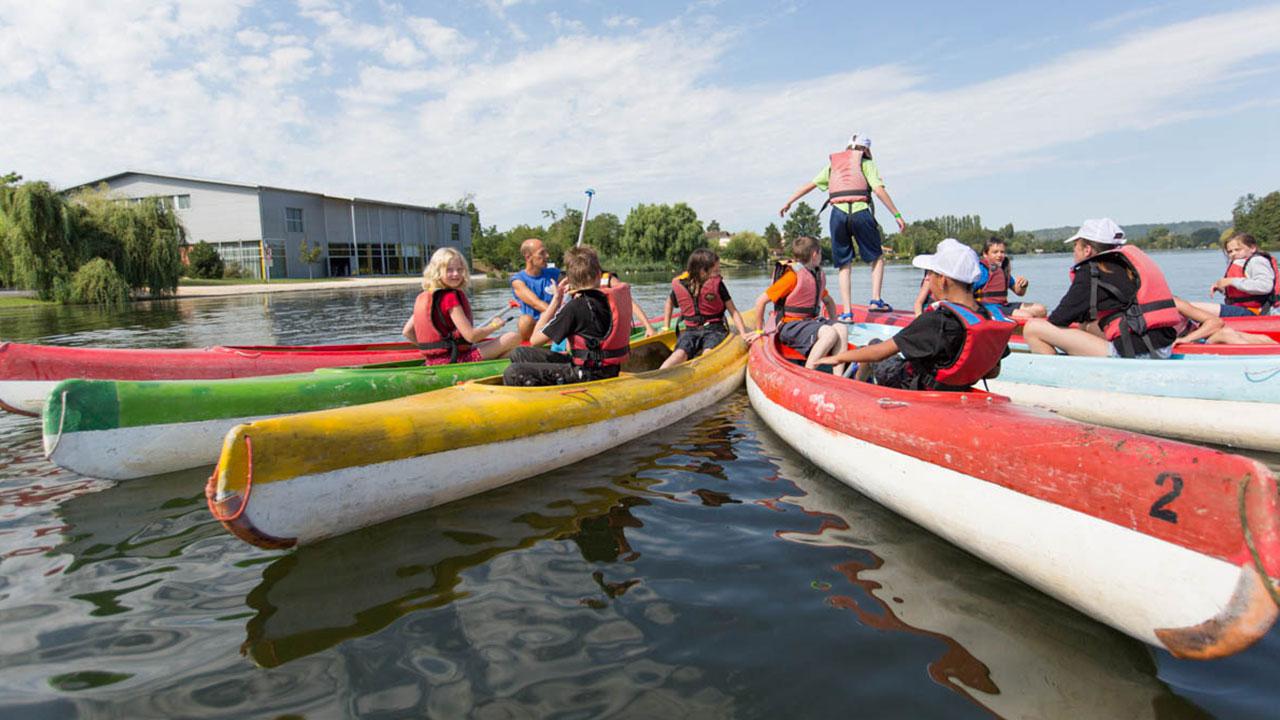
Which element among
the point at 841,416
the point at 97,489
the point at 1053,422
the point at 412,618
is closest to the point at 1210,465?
the point at 1053,422

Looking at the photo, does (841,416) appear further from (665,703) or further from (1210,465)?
(665,703)

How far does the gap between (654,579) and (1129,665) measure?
6.79ft

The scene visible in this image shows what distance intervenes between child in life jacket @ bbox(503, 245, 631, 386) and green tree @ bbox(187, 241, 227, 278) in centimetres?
4268

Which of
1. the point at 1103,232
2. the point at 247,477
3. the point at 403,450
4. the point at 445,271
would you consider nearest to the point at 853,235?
the point at 1103,232

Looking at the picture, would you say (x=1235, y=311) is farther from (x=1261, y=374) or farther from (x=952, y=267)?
(x=952, y=267)

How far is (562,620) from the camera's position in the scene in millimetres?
3115

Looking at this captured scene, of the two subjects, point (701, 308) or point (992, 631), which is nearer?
point (992, 631)

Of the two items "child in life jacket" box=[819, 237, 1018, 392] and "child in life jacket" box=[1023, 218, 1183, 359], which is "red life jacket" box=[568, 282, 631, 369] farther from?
"child in life jacket" box=[1023, 218, 1183, 359]

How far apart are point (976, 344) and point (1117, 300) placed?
11.0 feet

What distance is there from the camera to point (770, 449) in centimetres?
583

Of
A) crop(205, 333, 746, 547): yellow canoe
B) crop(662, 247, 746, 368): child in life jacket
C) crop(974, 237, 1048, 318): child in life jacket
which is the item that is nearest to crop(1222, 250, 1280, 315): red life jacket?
crop(974, 237, 1048, 318): child in life jacket

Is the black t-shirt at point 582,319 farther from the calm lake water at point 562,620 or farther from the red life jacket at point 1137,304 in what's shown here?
the red life jacket at point 1137,304

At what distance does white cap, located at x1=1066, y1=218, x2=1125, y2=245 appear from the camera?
6102mm

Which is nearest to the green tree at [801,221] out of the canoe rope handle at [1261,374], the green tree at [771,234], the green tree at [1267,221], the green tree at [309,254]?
the green tree at [771,234]
